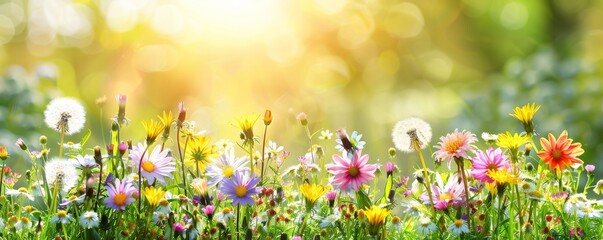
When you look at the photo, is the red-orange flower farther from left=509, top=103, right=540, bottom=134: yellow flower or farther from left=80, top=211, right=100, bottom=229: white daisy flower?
left=80, top=211, right=100, bottom=229: white daisy flower

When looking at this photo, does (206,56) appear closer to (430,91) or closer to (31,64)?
(31,64)

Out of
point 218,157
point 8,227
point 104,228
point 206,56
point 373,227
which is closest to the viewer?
point 373,227

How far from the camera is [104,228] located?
1861 mm

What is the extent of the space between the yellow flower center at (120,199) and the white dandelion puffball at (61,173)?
235 mm

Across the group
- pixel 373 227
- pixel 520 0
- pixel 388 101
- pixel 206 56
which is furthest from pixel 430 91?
pixel 373 227

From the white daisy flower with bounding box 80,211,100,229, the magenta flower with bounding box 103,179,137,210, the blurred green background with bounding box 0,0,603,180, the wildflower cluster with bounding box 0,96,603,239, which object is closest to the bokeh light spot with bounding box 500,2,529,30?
the blurred green background with bounding box 0,0,603,180

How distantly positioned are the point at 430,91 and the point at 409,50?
2.19ft

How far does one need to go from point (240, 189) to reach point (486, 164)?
65 cm

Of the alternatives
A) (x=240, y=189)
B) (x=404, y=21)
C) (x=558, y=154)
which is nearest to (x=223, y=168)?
(x=240, y=189)

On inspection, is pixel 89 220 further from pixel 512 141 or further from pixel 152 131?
pixel 512 141

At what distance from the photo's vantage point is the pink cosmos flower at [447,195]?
79.6 inches

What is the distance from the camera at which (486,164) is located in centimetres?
198

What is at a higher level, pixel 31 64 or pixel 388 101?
pixel 31 64

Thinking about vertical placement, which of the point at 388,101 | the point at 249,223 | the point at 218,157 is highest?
the point at 388,101
